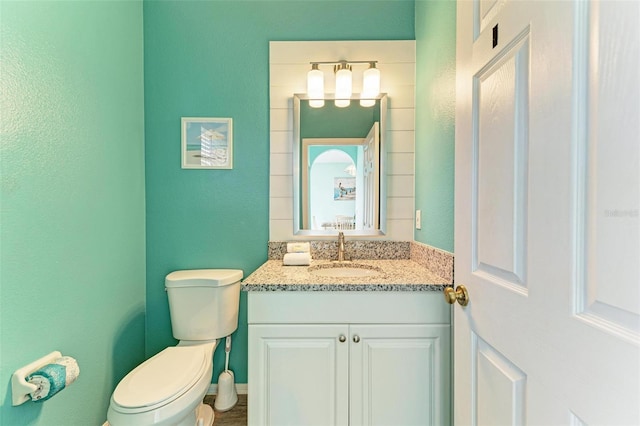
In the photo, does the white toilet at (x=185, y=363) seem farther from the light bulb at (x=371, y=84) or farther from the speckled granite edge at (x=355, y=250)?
the light bulb at (x=371, y=84)

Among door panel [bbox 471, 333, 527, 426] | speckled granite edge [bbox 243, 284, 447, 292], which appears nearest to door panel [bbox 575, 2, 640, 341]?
door panel [bbox 471, 333, 527, 426]

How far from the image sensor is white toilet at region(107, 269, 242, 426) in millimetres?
1019

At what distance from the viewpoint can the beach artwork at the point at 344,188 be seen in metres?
1.70

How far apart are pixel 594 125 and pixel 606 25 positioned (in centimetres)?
15

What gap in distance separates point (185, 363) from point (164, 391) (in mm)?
185

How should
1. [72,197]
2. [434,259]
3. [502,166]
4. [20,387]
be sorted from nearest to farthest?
1. [502,166]
2. [20,387]
3. [72,197]
4. [434,259]

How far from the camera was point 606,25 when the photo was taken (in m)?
0.41

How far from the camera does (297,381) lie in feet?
3.71

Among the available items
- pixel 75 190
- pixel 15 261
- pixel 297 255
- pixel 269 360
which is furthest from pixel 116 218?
pixel 269 360

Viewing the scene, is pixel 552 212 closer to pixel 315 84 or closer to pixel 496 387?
pixel 496 387

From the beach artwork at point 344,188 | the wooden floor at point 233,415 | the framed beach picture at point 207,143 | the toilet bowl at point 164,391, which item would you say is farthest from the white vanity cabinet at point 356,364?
the framed beach picture at point 207,143

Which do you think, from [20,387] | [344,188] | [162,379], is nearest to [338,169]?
[344,188]

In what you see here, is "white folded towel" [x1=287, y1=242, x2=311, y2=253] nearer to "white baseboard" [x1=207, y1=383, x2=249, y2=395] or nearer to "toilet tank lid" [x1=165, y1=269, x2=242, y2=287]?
"toilet tank lid" [x1=165, y1=269, x2=242, y2=287]

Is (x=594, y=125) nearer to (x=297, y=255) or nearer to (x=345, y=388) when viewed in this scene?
(x=345, y=388)
